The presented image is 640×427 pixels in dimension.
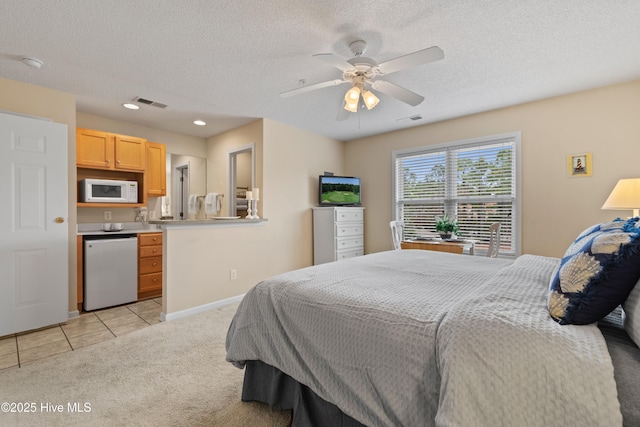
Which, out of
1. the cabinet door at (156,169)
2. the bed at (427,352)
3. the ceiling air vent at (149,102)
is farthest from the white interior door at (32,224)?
the bed at (427,352)

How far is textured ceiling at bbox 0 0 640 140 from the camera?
1874 millimetres

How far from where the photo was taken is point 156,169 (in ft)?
14.2

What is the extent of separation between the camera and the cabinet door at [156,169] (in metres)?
4.25

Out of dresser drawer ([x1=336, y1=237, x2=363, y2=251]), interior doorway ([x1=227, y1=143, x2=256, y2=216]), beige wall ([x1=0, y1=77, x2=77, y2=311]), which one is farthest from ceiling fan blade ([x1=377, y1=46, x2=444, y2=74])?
beige wall ([x1=0, y1=77, x2=77, y2=311])

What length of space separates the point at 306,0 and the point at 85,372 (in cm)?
299

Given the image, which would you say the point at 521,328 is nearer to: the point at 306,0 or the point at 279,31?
the point at 306,0

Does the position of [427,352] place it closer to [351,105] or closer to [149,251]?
[351,105]

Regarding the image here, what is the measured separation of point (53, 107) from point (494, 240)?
5275mm

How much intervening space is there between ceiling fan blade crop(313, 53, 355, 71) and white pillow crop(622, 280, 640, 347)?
1.85 metres

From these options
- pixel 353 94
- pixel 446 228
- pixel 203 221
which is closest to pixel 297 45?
pixel 353 94

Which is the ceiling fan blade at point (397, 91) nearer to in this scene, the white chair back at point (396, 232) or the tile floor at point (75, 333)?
the white chair back at point (396, 232)

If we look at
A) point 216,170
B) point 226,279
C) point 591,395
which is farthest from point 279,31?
point 216,170

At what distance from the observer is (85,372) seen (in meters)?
2.05

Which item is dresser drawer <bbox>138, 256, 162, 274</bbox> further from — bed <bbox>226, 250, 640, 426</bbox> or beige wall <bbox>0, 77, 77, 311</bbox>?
bed <bbox>226, 250, 640, 426</bbox>
